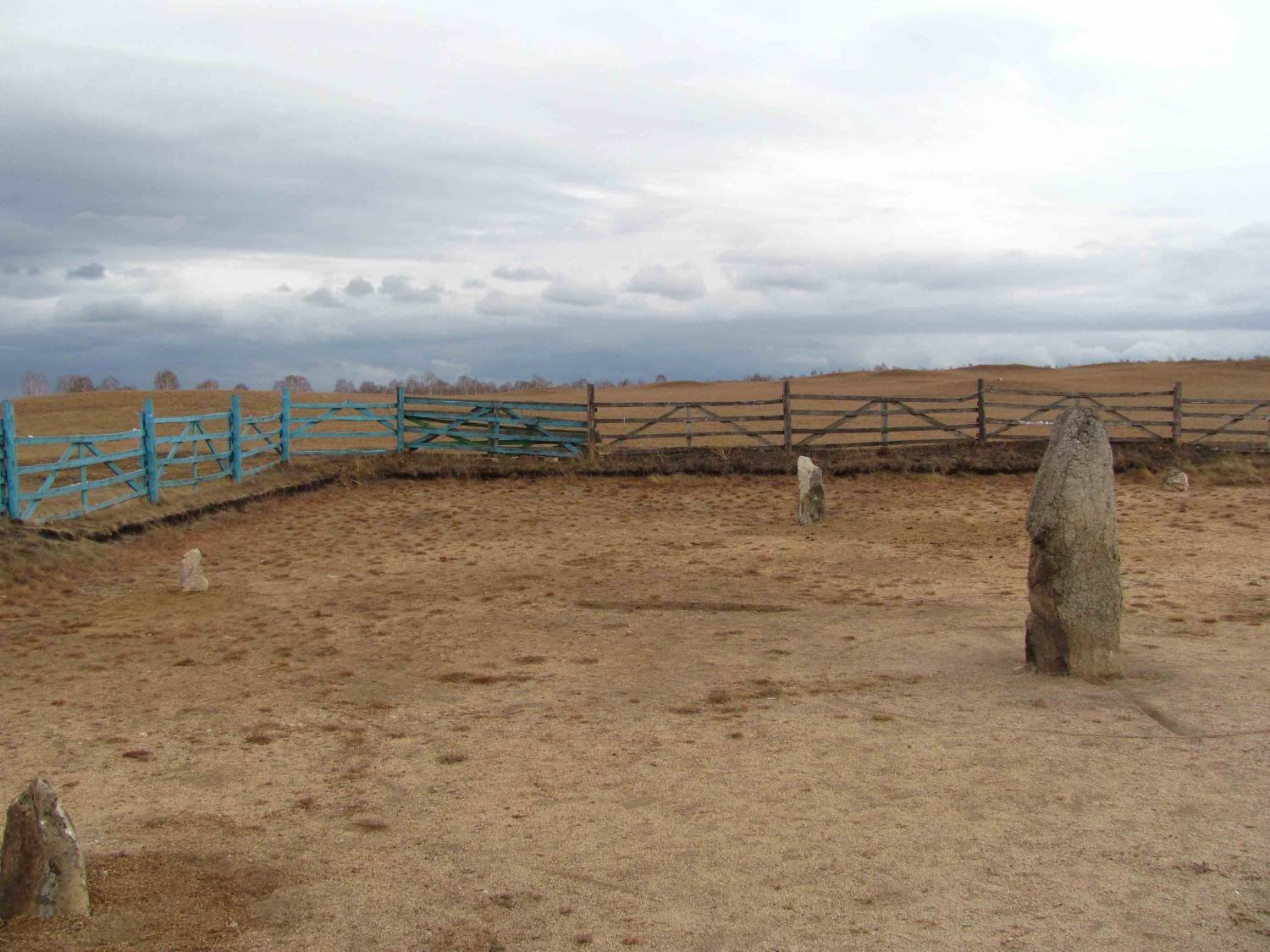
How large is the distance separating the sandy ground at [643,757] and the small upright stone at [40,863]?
0.13 metres

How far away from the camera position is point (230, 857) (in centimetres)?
502

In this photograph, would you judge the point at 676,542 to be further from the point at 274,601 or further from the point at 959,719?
the point at 959,719

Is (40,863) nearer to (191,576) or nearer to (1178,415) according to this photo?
(191,576)

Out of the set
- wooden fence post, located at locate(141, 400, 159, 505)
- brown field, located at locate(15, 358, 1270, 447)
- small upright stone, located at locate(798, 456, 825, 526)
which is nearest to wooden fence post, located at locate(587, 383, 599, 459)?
small upright stone, located at locate(798, 456, 825, 526)

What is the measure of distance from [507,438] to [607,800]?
62.9ft

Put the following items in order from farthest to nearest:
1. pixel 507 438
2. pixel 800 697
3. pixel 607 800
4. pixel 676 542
A: pixel 507 438 → pixel 676 542 → pixel 800 697 → pixel 607 800

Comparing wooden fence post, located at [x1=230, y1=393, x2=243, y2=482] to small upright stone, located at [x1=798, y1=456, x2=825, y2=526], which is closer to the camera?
small upright stone, located at [x1=798, y1=456, x2=825, y2=526]

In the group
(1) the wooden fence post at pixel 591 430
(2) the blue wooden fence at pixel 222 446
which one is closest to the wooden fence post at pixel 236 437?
(2) the blue wooden fence at pixel 222 446

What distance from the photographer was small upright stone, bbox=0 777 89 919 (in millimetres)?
4250

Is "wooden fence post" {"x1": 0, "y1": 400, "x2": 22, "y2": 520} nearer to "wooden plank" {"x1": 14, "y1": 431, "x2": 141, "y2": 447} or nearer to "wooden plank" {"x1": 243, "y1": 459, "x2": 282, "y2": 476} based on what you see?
"wooden plank" {"x1": 14, "y1": 431, "x2": 141, "y2": 447}

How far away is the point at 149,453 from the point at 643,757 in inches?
497

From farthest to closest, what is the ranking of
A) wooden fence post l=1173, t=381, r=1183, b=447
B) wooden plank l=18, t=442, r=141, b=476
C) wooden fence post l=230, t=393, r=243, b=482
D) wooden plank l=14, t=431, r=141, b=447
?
wooden fence post l=1173, t=381, r=1183, b=447 < wooden fence post l=230, t=393, r=243, b=482 < wooden plank l=18, t=442, r=141, b=476 < wooden plank l=14, t=431, r=141, b=447

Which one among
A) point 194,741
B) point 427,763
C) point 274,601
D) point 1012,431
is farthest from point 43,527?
point 1012,431

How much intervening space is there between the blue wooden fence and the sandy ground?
2.03 m
